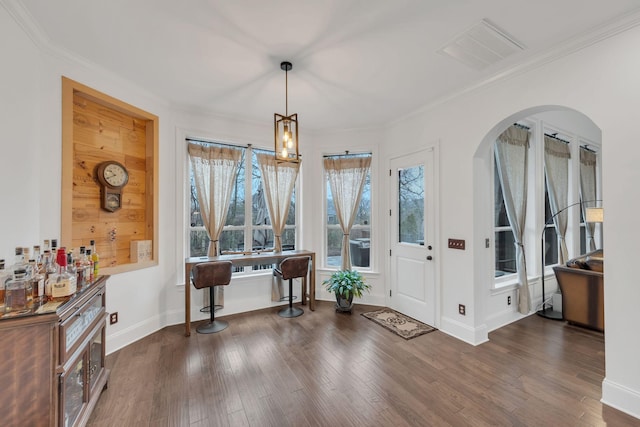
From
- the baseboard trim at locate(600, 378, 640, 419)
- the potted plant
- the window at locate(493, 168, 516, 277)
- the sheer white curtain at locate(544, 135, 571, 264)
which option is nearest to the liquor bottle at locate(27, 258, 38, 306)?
the potted plant

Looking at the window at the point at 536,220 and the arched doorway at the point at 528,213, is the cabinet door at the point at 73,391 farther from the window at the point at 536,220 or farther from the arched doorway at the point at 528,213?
the window at the point at 536,220

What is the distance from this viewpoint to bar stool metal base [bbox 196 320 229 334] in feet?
10.9

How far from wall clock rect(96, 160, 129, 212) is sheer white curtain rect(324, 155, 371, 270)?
2826 mm

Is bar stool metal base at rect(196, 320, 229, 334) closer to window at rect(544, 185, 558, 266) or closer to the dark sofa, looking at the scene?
the dark sofa

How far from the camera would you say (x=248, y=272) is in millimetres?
4105

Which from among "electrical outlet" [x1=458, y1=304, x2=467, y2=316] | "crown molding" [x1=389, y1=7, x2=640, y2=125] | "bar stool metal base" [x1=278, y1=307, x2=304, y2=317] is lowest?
"bar stool metal base" [x1=278, y1=307, x2=304, y2=317]

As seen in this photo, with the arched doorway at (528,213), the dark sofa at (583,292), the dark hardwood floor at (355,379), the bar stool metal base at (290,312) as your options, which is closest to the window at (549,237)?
the arched doorway at (528,213)

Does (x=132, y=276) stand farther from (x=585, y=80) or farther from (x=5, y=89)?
(x=585, y=80)

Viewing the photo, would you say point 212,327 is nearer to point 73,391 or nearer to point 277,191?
point 73,391

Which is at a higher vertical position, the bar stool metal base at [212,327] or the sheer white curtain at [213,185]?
the sheer white curtain at [213,185]

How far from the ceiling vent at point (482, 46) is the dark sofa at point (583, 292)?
114 inches

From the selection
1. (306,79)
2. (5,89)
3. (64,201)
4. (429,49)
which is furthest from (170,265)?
(429,49)

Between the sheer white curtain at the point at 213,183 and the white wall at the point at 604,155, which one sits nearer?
the white wall at the point at 604,155

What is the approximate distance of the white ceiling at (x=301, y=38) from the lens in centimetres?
188
